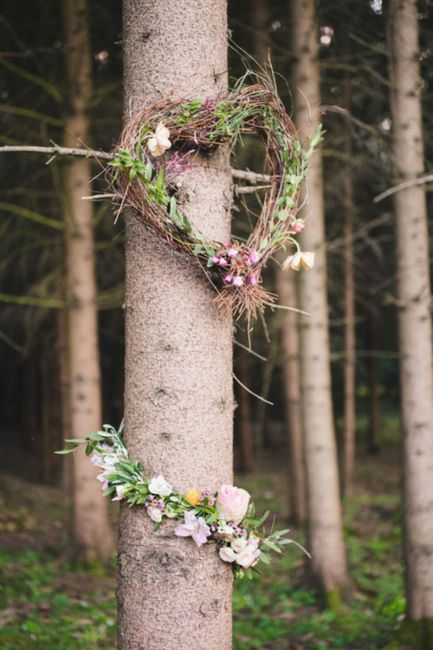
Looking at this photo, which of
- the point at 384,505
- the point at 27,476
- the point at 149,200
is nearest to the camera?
the point at 149,200

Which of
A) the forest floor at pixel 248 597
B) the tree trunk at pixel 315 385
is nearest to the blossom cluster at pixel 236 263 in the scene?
the forest floor at pixel 248 597

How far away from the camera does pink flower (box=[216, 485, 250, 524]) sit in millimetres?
2482

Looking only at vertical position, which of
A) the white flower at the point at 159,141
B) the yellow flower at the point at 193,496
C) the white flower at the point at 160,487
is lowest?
the yellow flower at the point at 193,496

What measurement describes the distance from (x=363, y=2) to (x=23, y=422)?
17.8 metres

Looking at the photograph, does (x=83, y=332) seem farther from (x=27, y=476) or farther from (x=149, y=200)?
(x=27, y=476)

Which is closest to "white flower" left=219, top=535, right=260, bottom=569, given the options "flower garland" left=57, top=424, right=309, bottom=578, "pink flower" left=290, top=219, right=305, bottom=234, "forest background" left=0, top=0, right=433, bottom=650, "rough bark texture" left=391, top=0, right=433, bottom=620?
"flower garland" left=57, top=424, right=309, bottom=578

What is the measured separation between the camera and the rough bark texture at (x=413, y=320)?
497 centimetres

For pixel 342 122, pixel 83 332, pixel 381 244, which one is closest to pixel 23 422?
pixel 381 244

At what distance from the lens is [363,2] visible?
6434mm

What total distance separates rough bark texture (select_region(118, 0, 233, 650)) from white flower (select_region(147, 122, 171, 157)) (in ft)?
0.55

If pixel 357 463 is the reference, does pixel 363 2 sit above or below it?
above

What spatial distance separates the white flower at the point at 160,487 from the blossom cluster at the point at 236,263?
0.81 m

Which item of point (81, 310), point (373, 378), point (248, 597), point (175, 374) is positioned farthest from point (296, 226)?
point (373, 378)

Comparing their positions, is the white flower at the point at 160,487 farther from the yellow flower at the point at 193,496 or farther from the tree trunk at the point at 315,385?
the tree trunk at the point at 315,385
